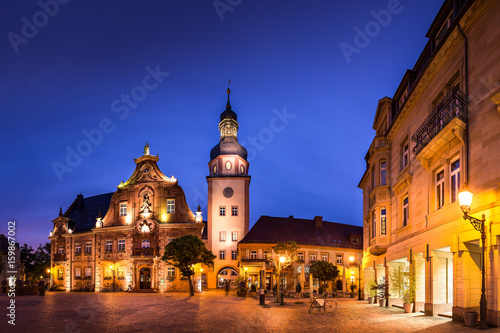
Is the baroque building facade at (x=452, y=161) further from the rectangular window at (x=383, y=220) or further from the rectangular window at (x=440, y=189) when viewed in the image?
the rectangular window at (x=383, y=220)

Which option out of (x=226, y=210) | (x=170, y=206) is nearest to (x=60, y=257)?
(x=170, y=206)

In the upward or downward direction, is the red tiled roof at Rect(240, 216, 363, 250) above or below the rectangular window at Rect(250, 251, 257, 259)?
above

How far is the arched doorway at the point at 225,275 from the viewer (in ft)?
235

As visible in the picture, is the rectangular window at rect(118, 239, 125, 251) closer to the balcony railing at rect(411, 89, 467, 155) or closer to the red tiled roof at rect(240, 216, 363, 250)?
the red tiled roof at rect(240, 216, 363, 250)

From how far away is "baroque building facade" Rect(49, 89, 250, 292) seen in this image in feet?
206

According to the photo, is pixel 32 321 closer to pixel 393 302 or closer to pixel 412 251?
pixel 412 251

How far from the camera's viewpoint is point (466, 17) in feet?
58.1

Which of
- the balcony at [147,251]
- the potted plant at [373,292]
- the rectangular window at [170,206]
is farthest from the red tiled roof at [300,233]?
the potted plant at [373,292]

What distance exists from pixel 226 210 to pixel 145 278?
54.3 feet

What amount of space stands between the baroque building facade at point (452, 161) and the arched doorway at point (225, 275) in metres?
44.1

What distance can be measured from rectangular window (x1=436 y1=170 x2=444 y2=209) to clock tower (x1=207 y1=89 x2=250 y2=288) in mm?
52077

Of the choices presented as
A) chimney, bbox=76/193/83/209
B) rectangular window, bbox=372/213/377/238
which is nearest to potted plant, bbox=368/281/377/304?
rectangular window, bbox=372/213/377/238

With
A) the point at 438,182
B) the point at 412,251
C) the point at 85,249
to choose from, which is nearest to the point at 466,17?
the point at 438,182

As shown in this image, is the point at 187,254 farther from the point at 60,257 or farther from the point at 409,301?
the point at 409,301
